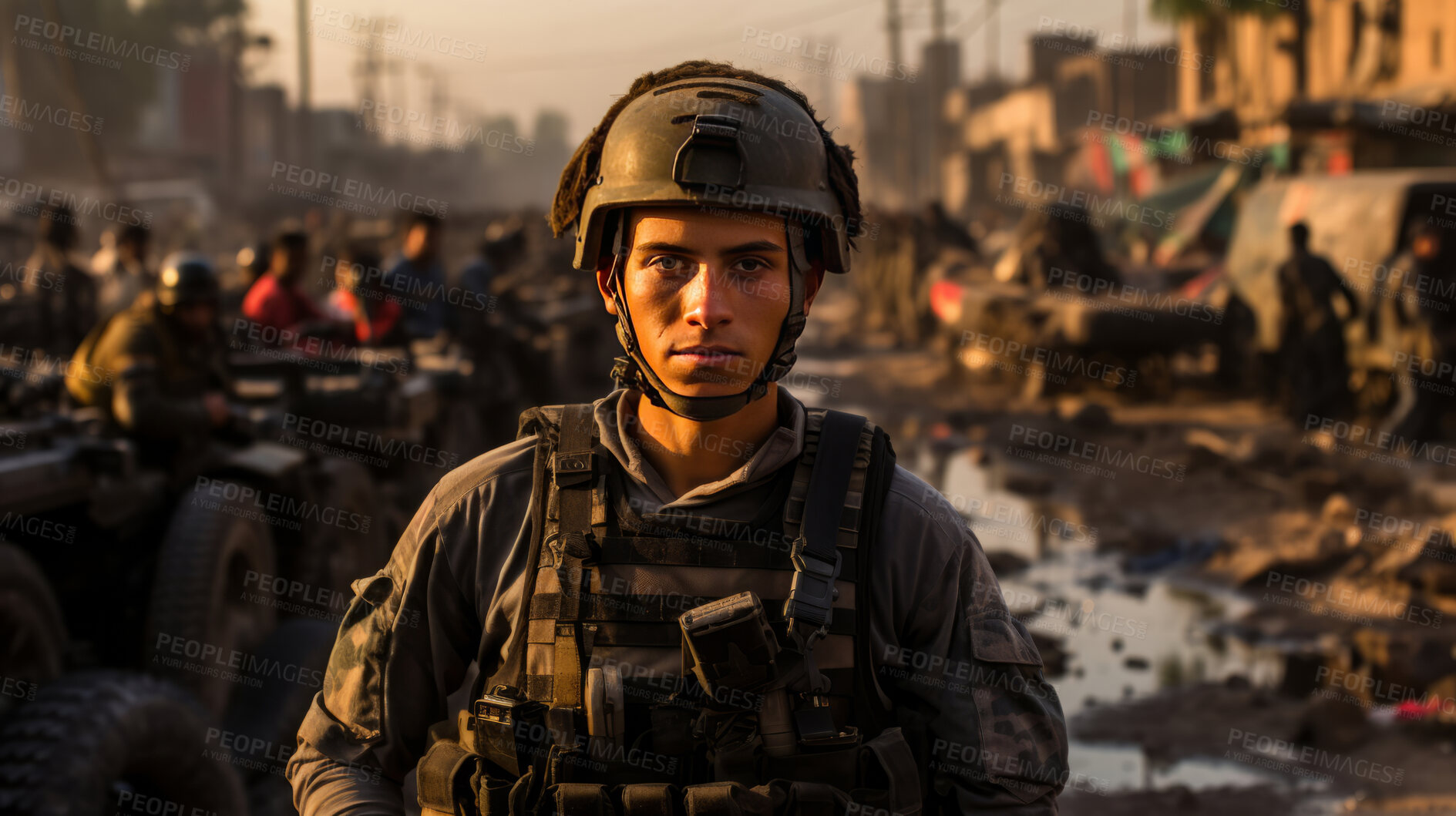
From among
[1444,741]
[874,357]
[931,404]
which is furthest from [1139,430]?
[874,357]

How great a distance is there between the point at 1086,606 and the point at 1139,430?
19.7ft

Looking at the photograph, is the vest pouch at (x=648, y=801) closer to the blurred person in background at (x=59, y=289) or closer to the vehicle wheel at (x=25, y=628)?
the vehicle wheel at (x=25, y=628)

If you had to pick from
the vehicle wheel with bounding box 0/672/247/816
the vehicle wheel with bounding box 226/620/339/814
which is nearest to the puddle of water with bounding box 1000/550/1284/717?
the vehicle wheel with bounding box 226/620/339/814

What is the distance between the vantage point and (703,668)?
1.80m

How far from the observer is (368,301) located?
915 centimetres

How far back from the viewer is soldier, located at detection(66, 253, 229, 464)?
5.29 meters

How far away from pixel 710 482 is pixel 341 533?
5.07 metres

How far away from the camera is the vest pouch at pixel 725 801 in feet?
5.81

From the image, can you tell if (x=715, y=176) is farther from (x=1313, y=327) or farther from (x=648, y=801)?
(x=1313, y=327)

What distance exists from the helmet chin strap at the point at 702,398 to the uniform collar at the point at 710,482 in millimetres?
61

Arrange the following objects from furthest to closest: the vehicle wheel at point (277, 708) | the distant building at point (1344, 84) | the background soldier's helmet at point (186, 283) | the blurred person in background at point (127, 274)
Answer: the distant building at point (1344, 84) < the blurred person in background at point (127, 274) < the background soldier's helmet at point (186, 283) < the vehicle wheel at point (277, 708)

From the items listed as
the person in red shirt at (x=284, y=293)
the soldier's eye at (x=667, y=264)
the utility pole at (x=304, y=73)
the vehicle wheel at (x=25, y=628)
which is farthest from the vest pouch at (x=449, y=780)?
the utility pole at (x=304, y=73)

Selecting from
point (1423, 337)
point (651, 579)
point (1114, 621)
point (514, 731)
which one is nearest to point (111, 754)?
point (514, 731)

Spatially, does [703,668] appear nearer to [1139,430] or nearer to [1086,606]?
[1086,606]
